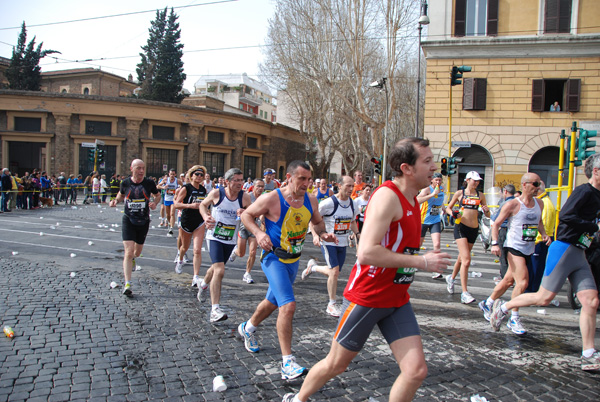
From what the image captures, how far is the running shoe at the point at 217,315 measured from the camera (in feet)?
17.9

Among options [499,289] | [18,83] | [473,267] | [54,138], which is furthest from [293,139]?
[499,289]

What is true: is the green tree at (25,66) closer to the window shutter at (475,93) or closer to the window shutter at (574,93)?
the window shutter at (475,93)

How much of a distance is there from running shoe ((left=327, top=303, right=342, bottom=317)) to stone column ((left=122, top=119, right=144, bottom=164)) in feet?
115

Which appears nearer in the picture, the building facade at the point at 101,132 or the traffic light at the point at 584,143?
the traffic light at the point at 584,143

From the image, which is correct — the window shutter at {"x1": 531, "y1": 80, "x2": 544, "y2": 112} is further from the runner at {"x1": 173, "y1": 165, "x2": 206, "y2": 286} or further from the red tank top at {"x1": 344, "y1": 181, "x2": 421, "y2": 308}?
the red tank top at {"x1": 344, "y1": 181, "x2": 421, "y2": 308}

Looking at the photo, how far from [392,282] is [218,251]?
345 centimetres

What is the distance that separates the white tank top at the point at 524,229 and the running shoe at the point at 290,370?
11.0 feet

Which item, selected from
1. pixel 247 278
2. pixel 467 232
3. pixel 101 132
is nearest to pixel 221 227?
pixel 247 278

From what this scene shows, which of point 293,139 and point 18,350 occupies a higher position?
point 293,139

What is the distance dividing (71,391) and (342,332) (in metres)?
2.27

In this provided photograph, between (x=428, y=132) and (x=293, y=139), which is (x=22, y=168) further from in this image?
(x=428, y=132)

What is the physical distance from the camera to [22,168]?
38062 mm

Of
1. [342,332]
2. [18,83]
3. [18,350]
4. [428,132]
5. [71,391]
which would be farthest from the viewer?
[18,83]

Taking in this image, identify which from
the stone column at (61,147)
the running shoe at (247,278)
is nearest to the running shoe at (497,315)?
the running shoe at (247,278)
